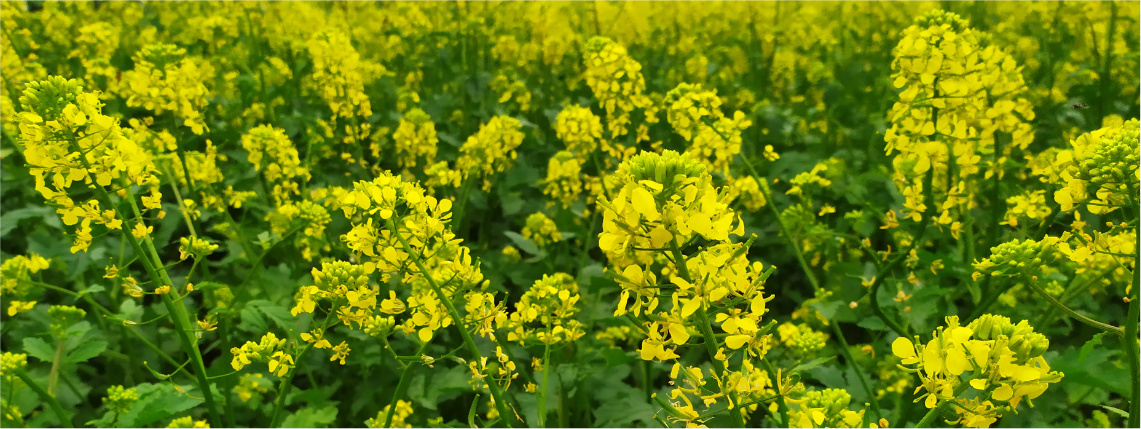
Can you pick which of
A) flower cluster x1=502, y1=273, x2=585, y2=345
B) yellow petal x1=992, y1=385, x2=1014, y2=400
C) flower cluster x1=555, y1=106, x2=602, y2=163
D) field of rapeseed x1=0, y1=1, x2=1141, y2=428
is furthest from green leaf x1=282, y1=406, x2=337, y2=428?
yellow petal x1=992, y1=385, x2=1014, y2=400

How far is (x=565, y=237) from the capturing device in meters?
3.91

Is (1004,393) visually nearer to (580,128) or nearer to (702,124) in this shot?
(702,124)

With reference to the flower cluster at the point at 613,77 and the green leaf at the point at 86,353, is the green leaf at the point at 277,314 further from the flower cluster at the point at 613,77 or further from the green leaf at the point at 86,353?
the flower cluster at the point at 613,77

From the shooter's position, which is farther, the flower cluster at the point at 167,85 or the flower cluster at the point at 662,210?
the flower cluster at the point at 167,85

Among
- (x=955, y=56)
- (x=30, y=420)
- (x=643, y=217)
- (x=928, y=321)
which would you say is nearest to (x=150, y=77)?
(x=30, y=420)

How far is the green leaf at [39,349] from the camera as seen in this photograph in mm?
2955

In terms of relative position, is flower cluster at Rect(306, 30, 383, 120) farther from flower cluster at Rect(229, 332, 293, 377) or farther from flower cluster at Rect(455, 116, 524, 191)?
flower cluster at Rect(229, 332, 293, 377)

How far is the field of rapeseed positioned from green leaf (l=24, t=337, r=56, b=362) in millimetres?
11

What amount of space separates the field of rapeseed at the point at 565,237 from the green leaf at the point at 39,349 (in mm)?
11

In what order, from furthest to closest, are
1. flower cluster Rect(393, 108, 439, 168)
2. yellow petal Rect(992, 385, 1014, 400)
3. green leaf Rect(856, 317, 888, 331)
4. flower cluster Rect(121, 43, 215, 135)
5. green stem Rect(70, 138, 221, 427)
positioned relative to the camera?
flower cluster Rect(393, 108, 439, 168) → flower cluster Rect(121, 43, 215, 135) → green leaf Rect(856, 317, 888, 331) → green stem Rect(70, 138, 221, 427) → yellow petal Rect(992, 385, 1014, 400)

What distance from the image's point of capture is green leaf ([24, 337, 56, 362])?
2.96 meters

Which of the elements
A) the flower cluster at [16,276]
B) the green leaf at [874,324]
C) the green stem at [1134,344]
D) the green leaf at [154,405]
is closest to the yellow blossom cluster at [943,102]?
the green leaf at [874,324]

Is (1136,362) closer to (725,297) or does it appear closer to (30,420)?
(725,297)

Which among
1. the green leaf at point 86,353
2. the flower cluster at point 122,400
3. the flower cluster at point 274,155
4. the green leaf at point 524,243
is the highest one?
the flower cluster at point 274,155
